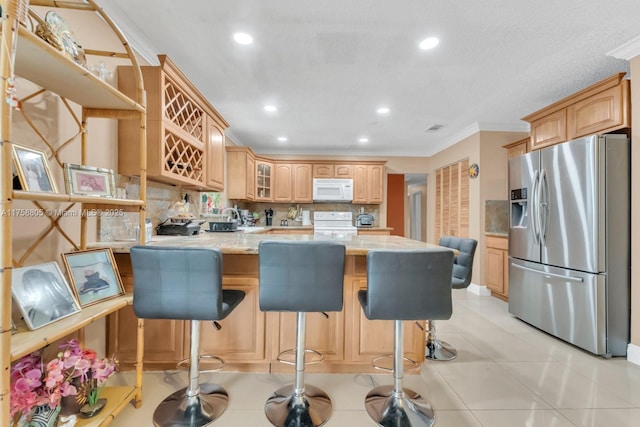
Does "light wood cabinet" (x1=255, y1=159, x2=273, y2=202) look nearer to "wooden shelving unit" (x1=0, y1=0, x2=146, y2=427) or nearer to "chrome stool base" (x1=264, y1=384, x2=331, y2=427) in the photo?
"wooden shelving unit" (x1=0, y1=0, x2=146, y2=427)

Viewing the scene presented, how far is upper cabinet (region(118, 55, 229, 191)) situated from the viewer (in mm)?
2037

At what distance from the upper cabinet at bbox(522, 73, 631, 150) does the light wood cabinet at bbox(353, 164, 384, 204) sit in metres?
2.70

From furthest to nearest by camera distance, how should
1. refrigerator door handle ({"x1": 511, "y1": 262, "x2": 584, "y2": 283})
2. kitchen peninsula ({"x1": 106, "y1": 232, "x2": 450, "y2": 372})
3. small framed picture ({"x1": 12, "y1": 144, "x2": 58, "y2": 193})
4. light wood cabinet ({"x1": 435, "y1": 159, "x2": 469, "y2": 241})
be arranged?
light wood cabinet ({"x1": 435, "y1": 159, "x2": 469, "y2": 241}) → refrigerator door handle ({"x1": 511, "y1": 262, "x2": 584, "y2": 283}) → kitchen peninsula ({"x1": 106, "y1": 232, "x2": 450, "y2": 372}) → small framed picture ({"x1": 12, "y1": 144, "x2": 58, "y2": 193})

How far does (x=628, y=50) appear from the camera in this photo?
85.5 inches

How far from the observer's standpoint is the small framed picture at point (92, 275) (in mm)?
1357

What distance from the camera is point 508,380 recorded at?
192cm

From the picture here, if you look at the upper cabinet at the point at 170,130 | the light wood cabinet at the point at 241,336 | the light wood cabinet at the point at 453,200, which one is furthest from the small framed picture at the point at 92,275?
the light wood cabinet at the point at 453,200

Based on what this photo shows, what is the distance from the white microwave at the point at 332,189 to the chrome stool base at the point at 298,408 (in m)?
4.06

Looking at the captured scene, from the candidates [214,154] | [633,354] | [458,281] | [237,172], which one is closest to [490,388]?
[458,281]

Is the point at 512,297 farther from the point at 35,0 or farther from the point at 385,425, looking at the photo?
the point at 35,0

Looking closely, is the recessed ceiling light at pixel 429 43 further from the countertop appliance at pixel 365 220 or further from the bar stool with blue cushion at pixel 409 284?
the countertop appliance at pixel 365 220

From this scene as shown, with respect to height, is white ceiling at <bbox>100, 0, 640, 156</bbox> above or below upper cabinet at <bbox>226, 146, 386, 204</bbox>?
above

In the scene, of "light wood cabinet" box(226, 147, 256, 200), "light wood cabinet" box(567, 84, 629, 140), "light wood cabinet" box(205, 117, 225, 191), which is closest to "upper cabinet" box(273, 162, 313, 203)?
"light wood cabinet" box(226, 147, 256, 200)

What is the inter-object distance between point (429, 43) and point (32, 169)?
259 cm
